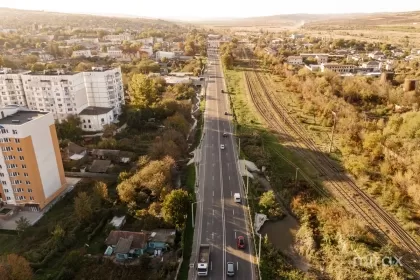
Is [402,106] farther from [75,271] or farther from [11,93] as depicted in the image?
[11,93]

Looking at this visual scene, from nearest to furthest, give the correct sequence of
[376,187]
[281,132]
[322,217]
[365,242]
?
[365,242] → [322,217] → [376,187] → [281,132]

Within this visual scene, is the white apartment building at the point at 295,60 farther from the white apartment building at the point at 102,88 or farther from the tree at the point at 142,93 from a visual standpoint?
the white apartment building at the point at 102,88

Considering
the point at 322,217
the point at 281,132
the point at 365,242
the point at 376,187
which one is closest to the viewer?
the point at 365,242

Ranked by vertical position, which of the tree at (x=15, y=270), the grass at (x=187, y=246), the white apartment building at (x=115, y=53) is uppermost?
the white apartment building at (x=115, y=53)

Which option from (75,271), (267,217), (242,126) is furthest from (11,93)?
(267,217)

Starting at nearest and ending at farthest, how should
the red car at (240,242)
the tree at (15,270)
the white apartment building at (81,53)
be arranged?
the tree at (15,270)
the red car at (240,242)
the white apartment building at (81,53)

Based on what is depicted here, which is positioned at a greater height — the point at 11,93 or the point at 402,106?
the point at 11,93

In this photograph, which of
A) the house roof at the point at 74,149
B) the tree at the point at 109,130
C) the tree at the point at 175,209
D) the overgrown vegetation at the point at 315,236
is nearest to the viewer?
the overgrown vegetation at the point at 315,236

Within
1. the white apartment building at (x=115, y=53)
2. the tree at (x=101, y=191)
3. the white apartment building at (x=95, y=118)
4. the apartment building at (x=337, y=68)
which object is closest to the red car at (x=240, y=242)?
the tree at (x=101, y=191)
